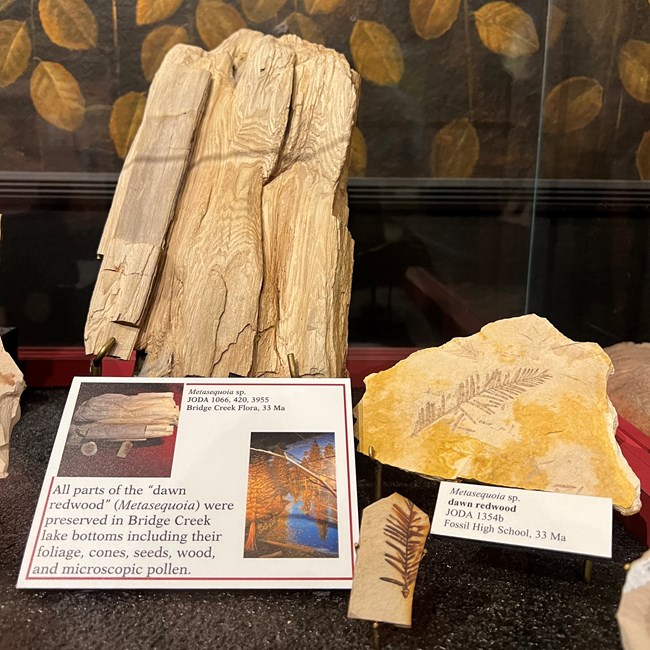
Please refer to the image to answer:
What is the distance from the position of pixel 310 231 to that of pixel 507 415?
0.54 meters

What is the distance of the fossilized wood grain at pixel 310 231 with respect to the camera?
1309 mm

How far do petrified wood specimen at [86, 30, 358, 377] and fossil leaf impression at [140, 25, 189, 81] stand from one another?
1.35 feet

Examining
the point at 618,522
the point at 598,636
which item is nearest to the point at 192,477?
the point at 598,636

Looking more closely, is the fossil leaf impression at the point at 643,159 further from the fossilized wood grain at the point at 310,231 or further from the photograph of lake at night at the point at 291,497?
the photograph of lake at night at the point at 291,497

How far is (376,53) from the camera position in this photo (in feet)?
6.52

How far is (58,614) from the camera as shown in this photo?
3.14ft

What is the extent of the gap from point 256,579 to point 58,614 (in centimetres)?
29

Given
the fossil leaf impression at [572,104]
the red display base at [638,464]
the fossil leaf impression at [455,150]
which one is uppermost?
the fossil leaf impression at [572,104]

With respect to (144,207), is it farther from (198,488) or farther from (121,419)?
(198,488)

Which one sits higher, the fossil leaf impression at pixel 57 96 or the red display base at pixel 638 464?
the fossil leaf impression at pixel 57 96

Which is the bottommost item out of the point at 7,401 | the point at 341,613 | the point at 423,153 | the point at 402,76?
the point at 341,613

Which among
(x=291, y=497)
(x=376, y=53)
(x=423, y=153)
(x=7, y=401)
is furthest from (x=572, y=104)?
(x=7, y=401)

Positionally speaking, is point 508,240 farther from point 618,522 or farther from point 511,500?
point 511,500

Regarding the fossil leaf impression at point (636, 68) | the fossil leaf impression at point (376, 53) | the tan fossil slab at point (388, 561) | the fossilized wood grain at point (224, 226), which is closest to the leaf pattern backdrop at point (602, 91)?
the fossil leaf impression at point (636, 68)
